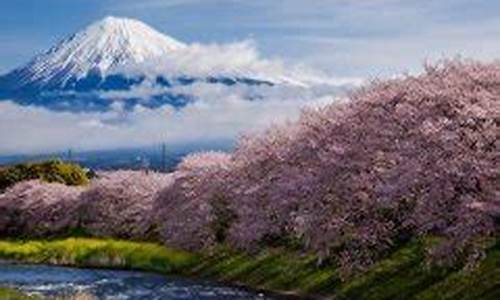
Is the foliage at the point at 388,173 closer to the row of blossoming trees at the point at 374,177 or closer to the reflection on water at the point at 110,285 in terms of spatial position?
the row of blossoming trees at the point at 374,177

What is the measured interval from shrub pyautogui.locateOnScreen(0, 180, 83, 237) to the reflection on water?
119 ft

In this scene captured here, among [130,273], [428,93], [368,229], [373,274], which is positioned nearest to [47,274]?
[130,273]

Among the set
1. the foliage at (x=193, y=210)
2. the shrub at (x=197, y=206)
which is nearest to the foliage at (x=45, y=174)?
the shrub at (x=197, y=206)

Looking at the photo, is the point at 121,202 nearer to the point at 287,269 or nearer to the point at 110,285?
the point at 110,285

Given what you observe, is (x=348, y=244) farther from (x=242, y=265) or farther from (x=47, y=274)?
(x=47, y=274)

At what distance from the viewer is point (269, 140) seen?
75.1m

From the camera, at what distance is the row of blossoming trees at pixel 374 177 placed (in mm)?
44188

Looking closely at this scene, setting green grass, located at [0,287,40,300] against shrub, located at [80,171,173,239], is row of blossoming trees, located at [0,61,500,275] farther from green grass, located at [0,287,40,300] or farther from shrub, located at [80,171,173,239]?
shrub, located at [80,171,173,239]

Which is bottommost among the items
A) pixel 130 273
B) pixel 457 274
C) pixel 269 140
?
pixel 130 273

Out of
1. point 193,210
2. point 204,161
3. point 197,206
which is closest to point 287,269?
point 197,206

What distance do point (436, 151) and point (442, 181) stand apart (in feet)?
5.36

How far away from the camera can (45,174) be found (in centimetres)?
15112

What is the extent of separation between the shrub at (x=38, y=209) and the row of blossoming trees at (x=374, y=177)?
4059 cm

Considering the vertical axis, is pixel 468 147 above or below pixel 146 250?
above
